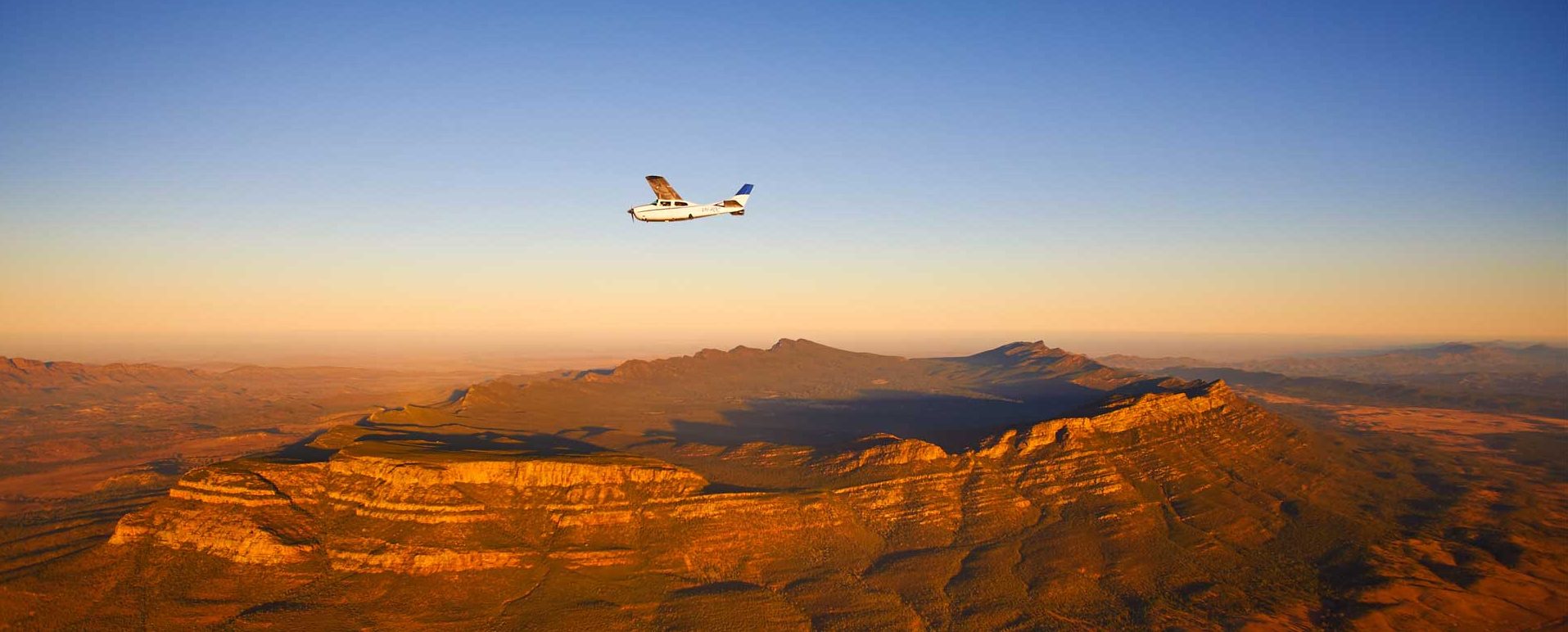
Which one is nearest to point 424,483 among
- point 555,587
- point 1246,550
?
point 555,587

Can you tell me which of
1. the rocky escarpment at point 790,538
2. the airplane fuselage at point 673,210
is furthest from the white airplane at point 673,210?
the rocky escarpment at point 790,538

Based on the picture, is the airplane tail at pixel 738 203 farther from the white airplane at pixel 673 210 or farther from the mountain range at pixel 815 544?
the mountain range at pixel 815 544

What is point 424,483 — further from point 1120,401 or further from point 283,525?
point 1120,401

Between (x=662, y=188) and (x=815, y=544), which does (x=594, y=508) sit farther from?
(x=662, y=188)

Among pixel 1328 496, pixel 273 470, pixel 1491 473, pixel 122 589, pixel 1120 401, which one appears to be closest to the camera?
pixel 122 589

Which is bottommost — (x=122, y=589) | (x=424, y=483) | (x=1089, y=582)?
(x=1089, y=582)

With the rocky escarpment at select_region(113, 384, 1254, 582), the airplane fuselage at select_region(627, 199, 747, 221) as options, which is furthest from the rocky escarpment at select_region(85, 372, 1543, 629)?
the airplane fuselage at select_region(627, 199, 747, 221)
